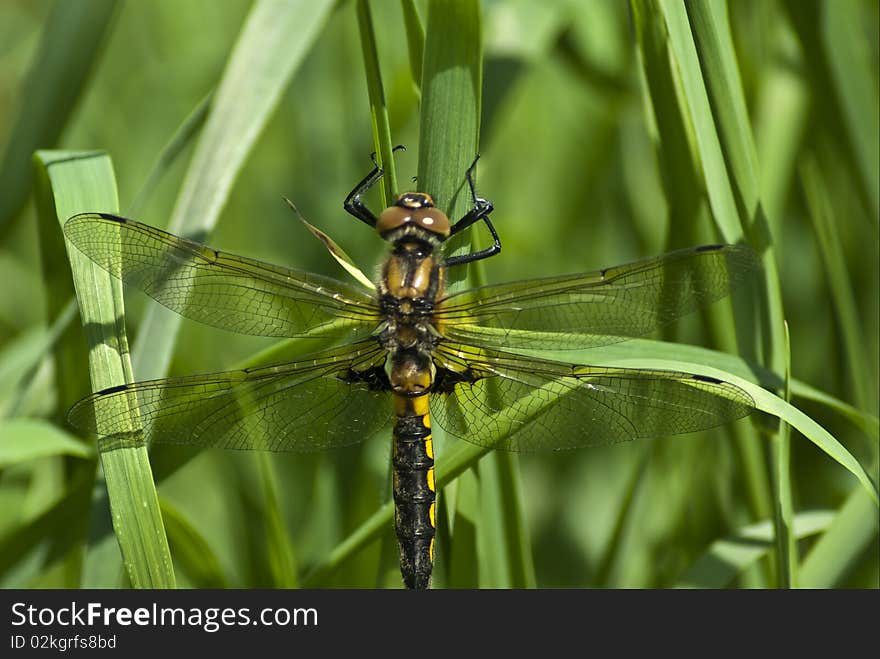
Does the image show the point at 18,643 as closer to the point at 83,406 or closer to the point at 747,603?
the point at 83,406

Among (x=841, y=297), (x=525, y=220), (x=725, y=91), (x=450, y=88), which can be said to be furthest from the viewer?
(x=525, y=220)

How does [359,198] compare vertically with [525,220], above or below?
below

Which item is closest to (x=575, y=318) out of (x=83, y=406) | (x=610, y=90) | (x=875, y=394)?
(x=83, y=406)

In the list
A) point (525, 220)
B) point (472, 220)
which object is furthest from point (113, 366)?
point (525, 220)

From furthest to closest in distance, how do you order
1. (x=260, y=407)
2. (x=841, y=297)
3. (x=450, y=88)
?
(x=841, y=297), (x=260, y=407), (x=450, y=88)

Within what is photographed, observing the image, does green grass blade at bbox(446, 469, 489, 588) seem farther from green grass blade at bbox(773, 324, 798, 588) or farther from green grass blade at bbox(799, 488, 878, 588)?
green grass blade at bbox(799, 488, 878, 588)

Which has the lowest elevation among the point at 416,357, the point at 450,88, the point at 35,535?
the point at 35,535

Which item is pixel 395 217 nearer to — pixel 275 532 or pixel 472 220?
pixel 472 220
